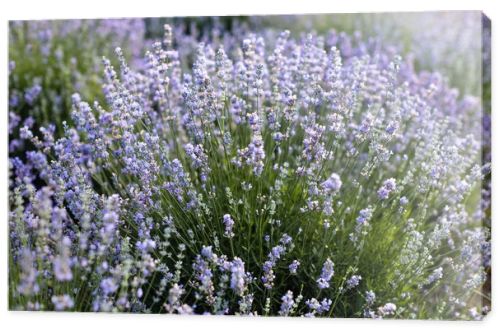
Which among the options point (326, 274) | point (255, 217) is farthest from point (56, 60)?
point (326, 274)

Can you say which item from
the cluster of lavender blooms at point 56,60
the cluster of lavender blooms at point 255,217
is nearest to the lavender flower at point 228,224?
the cluster of lavender blooms at point 255,217

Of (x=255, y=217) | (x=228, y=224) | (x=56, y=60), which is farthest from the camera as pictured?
(x=56, y=60)

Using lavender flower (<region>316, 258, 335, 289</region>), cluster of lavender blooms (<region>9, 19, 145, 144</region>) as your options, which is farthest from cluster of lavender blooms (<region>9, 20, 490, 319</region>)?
cluster of lavender blooms (<region>9, 19, 145, 144</region>)

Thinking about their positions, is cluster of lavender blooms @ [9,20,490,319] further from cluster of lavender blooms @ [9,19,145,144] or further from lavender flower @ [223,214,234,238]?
cluster of lavender blooms @ [9,19,145,144]

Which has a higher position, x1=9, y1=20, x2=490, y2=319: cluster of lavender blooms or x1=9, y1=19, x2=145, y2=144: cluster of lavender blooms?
x1=9, y1=19, x2=145, y2=144: cluster of lavender blooms

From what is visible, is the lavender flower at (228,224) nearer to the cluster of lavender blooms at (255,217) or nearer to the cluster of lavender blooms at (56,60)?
the cluster of lavender blooms at (255,217)

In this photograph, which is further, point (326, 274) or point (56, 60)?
point (56, 60)

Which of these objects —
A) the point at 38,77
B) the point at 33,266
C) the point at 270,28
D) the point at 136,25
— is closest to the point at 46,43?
the point at 38,77

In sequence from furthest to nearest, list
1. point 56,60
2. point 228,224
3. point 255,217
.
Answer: point 56,60, point 255,217, point 228,224

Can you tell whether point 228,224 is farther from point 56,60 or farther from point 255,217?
point 56,60

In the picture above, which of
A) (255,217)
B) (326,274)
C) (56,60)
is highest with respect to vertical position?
(56,60)

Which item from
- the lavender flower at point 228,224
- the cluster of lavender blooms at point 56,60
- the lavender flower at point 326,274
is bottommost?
the lavender flower at point 326,274
